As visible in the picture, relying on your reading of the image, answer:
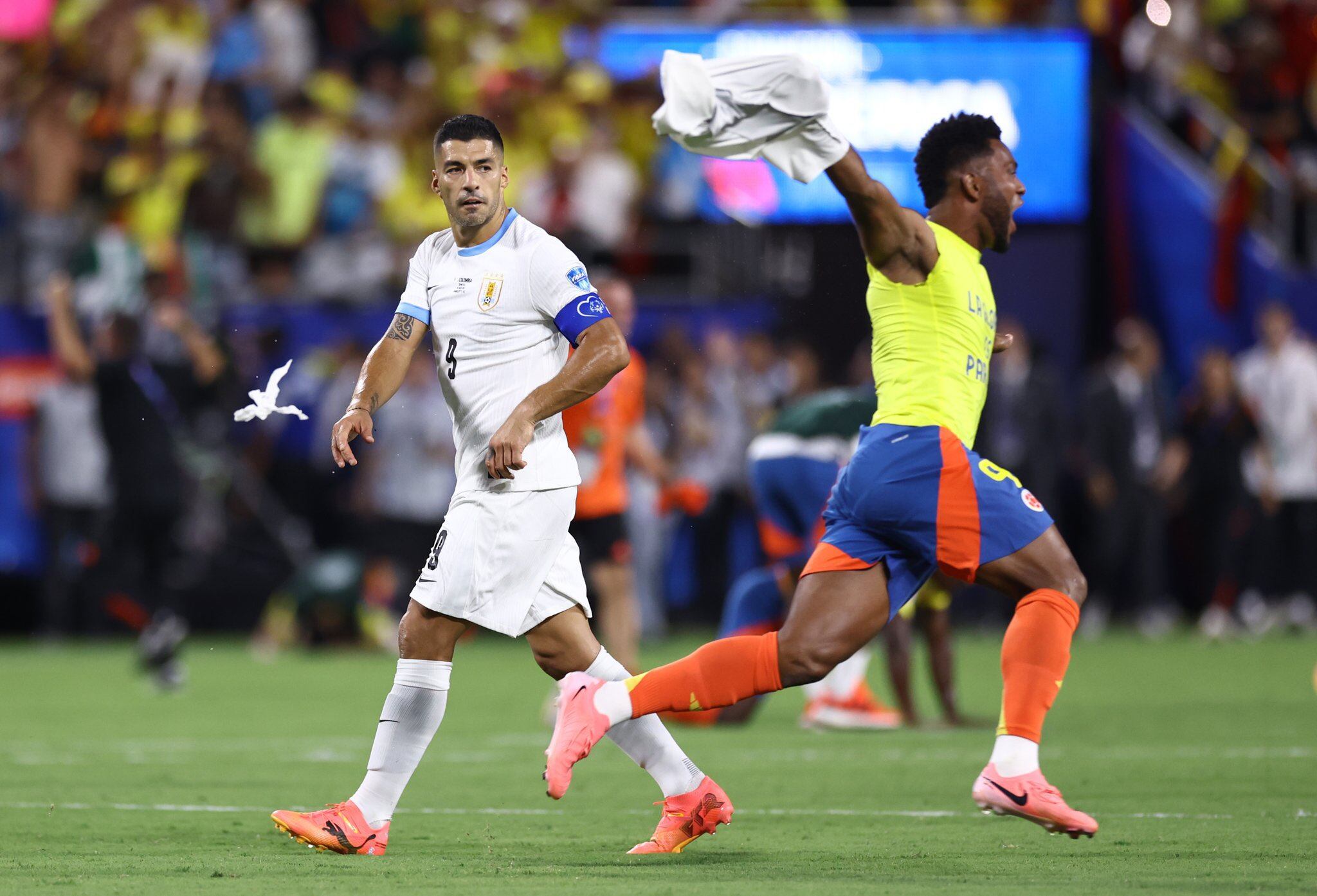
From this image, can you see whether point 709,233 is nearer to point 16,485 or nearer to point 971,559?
point 16,485

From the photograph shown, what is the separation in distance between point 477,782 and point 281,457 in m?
9.62

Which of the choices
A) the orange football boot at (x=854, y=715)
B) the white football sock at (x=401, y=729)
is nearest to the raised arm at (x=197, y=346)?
the orange football boot at (x=854, y=715)

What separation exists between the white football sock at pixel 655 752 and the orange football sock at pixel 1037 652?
3.51ft

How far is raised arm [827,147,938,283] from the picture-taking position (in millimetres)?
6000

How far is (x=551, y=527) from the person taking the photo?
6406mm

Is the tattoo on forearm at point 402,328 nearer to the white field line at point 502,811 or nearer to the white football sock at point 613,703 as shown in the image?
the white football sock at point 613,703

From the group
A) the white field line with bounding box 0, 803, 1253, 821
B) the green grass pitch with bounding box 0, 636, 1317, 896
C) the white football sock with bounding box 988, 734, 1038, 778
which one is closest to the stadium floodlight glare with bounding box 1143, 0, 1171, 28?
the green grass pitch with bounding box 0, 636, 1317, 896

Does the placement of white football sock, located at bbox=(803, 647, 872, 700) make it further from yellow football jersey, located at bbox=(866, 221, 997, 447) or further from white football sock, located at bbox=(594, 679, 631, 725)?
white football sock, located at bbox=(594, 679, 631, 725)

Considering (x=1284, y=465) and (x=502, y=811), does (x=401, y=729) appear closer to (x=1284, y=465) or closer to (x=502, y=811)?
(x=502, y=811)

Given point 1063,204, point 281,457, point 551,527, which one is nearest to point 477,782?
point 551,527

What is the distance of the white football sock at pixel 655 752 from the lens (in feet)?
21.3

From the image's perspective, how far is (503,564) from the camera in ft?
20.7

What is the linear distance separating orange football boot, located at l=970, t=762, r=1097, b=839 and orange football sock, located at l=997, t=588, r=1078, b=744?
25 centimetres

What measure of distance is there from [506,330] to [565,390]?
0.37m
